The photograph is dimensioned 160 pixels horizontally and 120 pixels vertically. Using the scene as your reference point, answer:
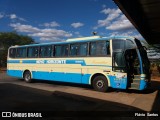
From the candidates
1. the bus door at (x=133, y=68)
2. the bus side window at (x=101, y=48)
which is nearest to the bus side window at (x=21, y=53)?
the bus side window at (x=101, y=48)

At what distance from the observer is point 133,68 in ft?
41.2

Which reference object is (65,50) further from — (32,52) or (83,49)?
(32,52)

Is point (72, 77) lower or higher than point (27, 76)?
higher

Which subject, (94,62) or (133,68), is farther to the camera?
(94,62)

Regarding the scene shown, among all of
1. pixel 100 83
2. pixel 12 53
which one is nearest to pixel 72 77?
pixel 100 83

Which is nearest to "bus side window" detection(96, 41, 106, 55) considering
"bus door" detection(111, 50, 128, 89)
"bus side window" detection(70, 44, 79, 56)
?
"bus door" detection(111, 50, 128, 89)

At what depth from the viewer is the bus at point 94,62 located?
12.1 metres

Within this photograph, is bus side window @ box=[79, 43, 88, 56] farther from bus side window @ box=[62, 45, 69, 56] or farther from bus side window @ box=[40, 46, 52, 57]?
bus side window @ box=[40, 46, 52, 57]

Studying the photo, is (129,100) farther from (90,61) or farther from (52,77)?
(52,77)

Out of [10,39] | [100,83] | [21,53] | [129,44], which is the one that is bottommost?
[100,83]

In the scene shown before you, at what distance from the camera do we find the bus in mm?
12117

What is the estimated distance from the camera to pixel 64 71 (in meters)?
15.1

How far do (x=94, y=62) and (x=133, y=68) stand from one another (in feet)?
7.61

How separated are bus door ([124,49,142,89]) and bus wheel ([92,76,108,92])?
1412mm
